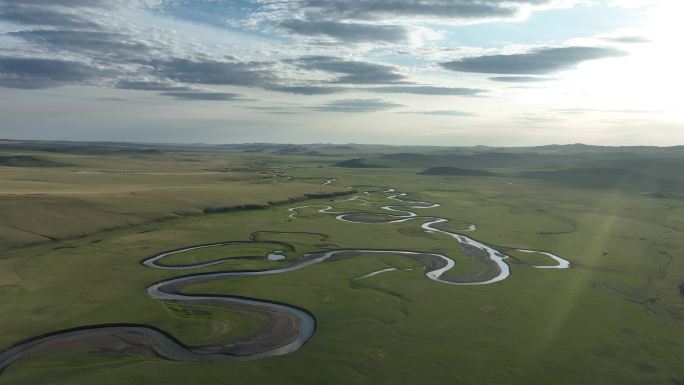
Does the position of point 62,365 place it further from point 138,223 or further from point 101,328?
point 138,223

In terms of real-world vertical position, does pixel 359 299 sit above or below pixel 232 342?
above

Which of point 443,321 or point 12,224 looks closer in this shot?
point 443,321

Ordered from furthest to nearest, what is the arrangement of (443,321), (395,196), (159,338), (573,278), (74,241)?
Result: (395,196) → (74,241) → (573,278) → (443,321) → (159,338)

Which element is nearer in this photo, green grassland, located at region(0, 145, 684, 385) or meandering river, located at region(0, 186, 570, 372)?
green grassland, located at region(0, 145, 684, 385)

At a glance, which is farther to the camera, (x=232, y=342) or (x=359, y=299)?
(x=359, y=299)

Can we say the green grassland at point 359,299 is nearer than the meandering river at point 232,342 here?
Yes

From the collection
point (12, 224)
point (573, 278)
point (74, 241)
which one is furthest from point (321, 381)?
point (12, 224)

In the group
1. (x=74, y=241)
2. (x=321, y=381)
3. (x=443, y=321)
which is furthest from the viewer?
(x=74, y=241)
